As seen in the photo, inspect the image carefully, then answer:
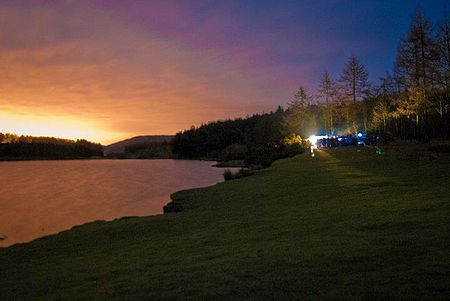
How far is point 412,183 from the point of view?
17781mm

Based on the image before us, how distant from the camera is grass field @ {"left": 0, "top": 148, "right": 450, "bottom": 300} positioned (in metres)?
6.31

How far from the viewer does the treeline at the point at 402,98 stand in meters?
46.7

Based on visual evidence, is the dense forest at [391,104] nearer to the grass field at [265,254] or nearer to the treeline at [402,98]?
the treeline at [402,98]

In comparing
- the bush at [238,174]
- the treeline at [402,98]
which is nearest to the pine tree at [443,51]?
the treeline at [402,98]

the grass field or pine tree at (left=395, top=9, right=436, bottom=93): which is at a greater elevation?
pine tree at (left=395, top=9, right=436, bottom=93)

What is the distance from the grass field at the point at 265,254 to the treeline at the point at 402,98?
108 feet

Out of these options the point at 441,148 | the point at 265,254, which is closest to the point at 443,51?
the point at 441,148

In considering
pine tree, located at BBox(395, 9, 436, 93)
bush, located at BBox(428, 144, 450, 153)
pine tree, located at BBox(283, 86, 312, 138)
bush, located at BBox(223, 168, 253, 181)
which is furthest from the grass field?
pine tree, located at BBox(283, 86, 312, 138)

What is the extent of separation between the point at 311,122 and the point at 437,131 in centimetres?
2941

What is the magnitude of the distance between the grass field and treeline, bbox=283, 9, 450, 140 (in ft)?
108

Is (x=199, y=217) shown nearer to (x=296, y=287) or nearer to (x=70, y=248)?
(x=70, y=248)

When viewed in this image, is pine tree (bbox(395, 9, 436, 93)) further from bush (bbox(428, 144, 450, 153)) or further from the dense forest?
bush (bbox(428, 144, 450, 153))

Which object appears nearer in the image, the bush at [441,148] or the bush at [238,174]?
the bush at [441,148]

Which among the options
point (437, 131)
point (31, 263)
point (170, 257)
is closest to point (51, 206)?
point (31, 263)
